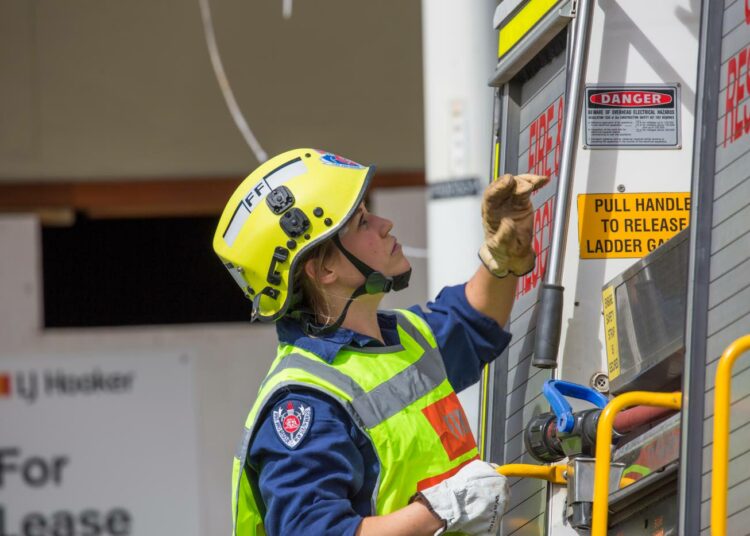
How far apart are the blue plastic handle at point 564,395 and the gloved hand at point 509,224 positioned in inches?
11.6

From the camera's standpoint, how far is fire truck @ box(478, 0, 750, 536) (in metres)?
2.42

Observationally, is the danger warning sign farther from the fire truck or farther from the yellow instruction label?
the yellow instruction label

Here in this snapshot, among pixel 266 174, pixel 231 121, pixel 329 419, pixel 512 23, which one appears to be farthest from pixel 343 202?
pixel 231 121

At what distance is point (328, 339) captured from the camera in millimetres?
3006

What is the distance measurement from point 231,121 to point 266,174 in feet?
15.0

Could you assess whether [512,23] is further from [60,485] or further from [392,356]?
[60,485]

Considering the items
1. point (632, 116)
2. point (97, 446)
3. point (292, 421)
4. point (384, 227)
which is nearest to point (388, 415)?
point (292, 421)

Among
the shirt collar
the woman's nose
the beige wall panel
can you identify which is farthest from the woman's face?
the beige wall panel

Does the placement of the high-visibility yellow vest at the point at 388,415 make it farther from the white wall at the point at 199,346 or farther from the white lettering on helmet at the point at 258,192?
the white wall at the point at 199,346

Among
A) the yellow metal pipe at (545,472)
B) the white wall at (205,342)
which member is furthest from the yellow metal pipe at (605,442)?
the white wall at (205,342)

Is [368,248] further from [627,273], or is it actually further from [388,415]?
[627,273]

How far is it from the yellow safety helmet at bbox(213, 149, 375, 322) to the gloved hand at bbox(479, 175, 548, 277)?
292 millimetres

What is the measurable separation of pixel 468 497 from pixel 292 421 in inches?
14.5

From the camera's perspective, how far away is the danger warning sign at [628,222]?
310 centimetres
